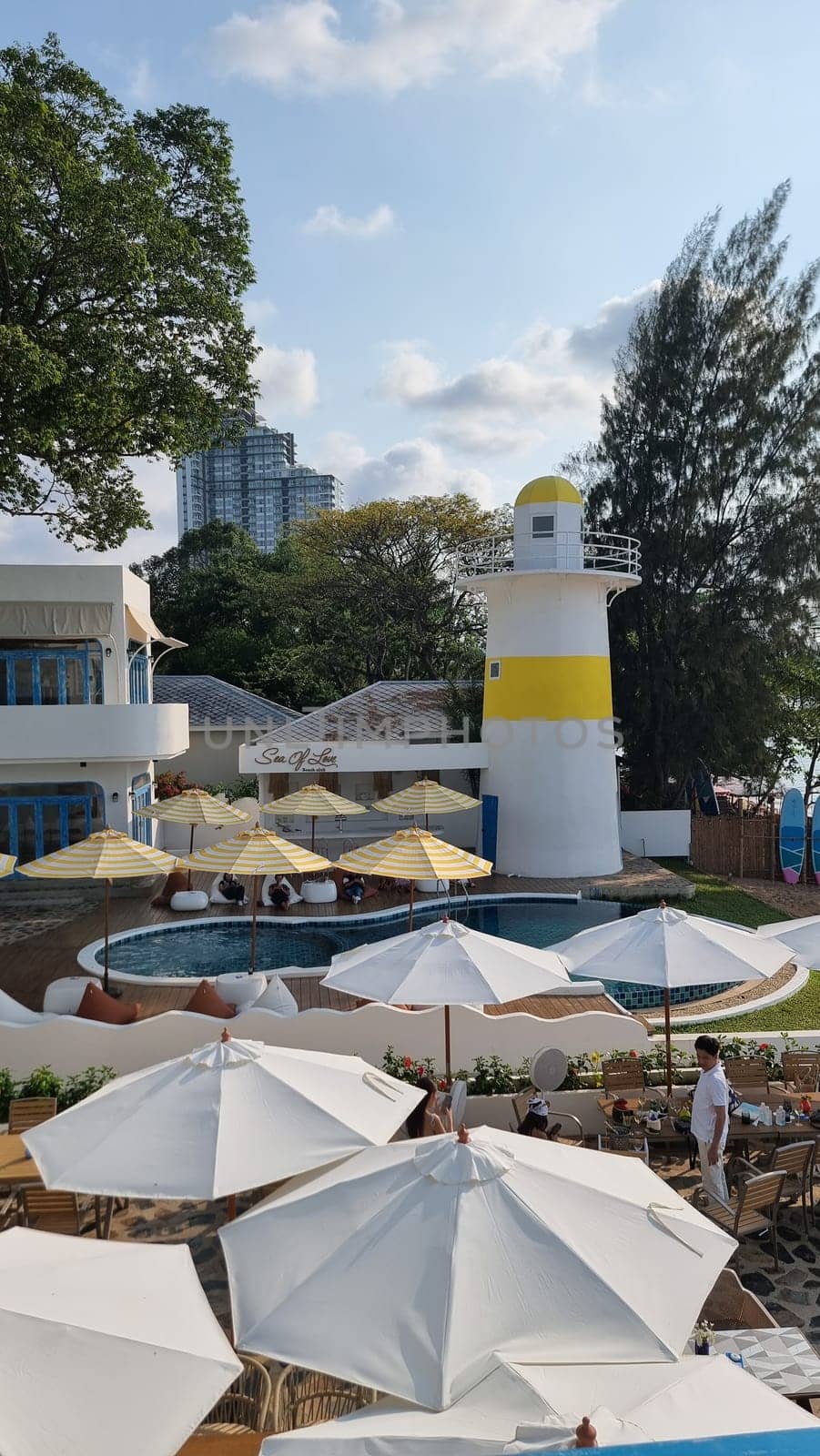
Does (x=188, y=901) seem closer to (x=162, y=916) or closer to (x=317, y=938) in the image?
(x=162, y=916)

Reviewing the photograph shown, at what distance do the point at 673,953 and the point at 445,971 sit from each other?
221cm

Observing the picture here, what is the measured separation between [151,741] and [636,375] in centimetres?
1839

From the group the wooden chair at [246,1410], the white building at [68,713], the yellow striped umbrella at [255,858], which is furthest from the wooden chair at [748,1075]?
the white building at [68,713]

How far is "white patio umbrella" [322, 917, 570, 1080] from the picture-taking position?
903 cm

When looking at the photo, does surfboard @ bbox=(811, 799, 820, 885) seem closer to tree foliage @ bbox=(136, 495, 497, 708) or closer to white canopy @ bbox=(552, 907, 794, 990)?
tree foliage @ bbox=(136, 495, 497, 708)

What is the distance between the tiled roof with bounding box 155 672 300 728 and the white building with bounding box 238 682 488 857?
7323mm

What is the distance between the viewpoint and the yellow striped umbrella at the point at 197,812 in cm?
1775

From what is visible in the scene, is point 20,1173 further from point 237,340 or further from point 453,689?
point 453,689

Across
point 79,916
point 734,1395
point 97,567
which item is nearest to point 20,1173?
point 734,1395

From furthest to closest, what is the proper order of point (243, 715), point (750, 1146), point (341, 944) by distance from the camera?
point (243, 715)
point (341, 944)
point (750, 1146)

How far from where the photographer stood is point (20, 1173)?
8055 millimetres

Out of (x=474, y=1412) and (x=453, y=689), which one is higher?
(x=453, y=689)

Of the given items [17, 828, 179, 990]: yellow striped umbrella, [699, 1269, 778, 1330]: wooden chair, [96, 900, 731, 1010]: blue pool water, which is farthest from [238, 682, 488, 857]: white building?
[699, 1269, 778, 1330]: wooden chair

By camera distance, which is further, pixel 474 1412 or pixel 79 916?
pixel 79 916
